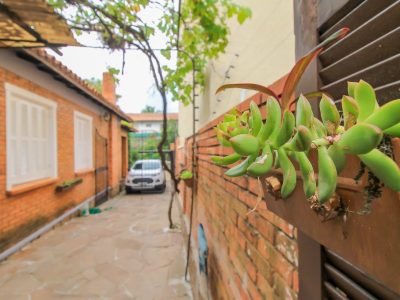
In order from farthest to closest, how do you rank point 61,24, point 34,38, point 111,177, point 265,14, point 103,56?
point 111,177 < point 103,56 < point 34,38 < point 61,24 < point 265,14

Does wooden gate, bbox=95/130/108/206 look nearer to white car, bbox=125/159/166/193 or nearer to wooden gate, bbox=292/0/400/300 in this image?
white car, bbox=125/159/166/193

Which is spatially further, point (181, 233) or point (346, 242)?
point (181, 233)

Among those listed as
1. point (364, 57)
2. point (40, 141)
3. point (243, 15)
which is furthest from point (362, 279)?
point (40, 141)

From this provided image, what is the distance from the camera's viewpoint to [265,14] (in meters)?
2.00

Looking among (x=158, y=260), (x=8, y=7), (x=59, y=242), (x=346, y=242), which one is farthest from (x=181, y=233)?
(x=346, y=242)

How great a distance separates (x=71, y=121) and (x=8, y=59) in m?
3.12

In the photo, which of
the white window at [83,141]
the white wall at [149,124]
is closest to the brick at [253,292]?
the white window at [83,141]

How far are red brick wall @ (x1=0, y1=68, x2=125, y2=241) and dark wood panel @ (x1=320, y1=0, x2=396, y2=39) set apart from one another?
5529 millimetres

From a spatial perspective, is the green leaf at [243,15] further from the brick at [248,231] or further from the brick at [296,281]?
the brick at [296,281]

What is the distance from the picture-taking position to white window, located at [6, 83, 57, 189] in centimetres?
537

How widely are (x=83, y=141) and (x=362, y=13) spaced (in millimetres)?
9502

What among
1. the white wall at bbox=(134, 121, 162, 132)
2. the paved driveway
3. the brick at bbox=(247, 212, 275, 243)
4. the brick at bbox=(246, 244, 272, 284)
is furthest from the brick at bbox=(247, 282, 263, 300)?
the white wall at bbox=(134, 121, 162, 132)

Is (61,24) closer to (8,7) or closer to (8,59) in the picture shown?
(8,7)

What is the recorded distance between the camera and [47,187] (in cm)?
668
